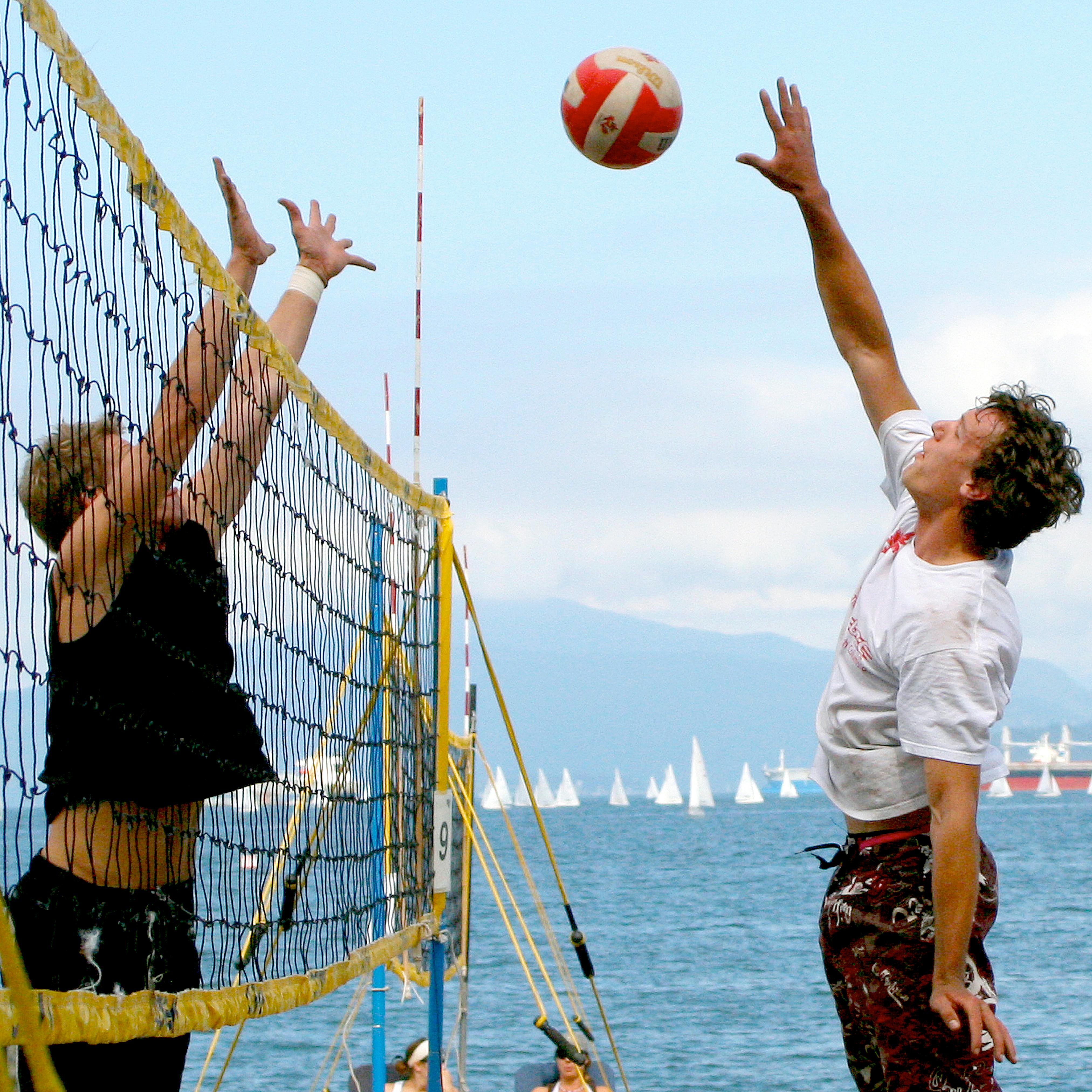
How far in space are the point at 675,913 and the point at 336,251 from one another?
163 ft

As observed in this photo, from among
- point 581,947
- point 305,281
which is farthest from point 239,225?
point 581,947

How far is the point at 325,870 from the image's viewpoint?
4.86m

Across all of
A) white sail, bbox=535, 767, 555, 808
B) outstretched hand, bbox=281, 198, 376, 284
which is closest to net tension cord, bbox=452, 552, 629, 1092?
outstretched hand, bbox=281, 198, 376, 284

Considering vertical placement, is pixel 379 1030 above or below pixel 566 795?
above

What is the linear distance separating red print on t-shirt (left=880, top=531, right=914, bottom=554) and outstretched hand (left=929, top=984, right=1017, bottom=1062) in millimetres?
950

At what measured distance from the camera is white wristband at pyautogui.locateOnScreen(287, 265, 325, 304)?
14.1 feet

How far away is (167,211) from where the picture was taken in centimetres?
344

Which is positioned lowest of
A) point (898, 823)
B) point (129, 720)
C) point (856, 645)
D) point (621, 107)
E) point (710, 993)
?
point (710, 993)

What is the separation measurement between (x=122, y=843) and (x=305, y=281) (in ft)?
5.91

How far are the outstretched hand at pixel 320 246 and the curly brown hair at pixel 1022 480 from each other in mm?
1851

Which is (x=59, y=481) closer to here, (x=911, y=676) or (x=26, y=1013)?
(x=26, y=1013)

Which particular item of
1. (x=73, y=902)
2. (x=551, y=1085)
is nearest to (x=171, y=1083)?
(x=73, y=902)

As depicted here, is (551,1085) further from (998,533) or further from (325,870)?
(998,533)

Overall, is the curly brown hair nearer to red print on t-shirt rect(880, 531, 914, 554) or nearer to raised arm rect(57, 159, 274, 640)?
red print on t-shirt rect(880, 531, 914, 554)
